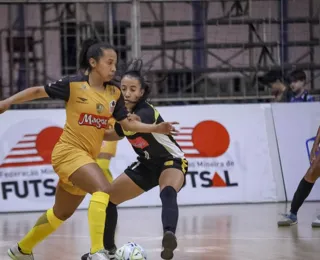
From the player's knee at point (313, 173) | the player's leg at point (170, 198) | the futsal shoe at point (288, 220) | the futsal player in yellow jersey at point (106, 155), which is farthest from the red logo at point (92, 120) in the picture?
the futsal player in yellow jersey at point (106, 155)

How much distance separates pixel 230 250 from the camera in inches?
328

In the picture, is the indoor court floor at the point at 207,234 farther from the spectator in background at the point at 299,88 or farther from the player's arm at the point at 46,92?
the spectator in background at the point at 299,88

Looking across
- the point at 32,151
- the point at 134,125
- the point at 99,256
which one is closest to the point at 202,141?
the point at 32,151

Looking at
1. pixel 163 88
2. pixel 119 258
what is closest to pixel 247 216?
pixel 163 88

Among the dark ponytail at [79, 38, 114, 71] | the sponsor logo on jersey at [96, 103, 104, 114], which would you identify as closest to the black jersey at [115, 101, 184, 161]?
the sponsor logo on jersey at [96, 103, 104, 114]

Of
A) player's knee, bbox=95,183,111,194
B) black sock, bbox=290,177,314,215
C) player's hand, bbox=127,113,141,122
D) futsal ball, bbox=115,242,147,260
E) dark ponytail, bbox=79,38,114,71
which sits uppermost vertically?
dark ponytail, bbox=79,38,114,71

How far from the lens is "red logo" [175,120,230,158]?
13516mm

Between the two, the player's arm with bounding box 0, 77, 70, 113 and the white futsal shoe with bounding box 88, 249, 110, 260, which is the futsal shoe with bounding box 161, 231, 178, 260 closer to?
the white futsal shoe with bounding box 88, 249, 110, 260

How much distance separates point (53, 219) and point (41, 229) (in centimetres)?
14

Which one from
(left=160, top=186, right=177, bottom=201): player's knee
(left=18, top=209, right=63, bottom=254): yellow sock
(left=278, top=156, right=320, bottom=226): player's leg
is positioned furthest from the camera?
(left=278, top=156, right=320, bottom=226): player's leg

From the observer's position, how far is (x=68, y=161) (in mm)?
7262

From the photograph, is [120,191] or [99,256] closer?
[99,256]

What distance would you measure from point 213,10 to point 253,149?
97.5 inches

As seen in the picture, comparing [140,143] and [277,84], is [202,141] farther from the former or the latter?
[140,143]
